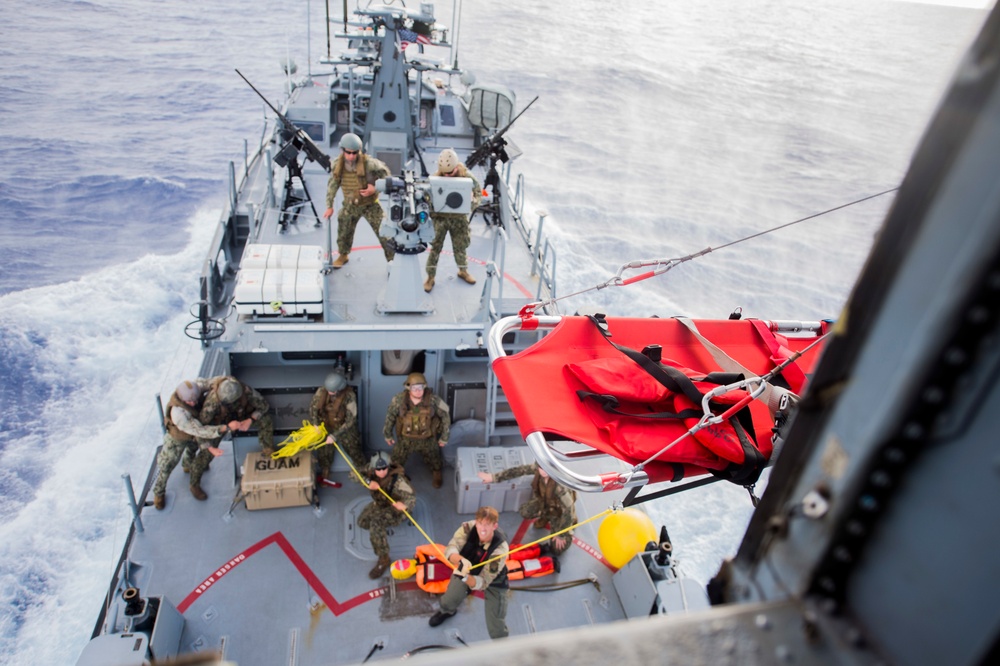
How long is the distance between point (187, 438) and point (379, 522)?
214 centimetres

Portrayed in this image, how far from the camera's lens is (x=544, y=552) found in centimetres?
646

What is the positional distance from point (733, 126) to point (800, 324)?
28.0 metres

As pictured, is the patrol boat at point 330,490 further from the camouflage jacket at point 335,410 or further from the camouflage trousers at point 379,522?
the camouflage jacket at point 335,410

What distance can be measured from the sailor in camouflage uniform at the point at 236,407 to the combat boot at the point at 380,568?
1762 millimetres

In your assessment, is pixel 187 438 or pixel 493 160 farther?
pixel 493 160

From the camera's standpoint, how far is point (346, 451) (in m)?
6.99

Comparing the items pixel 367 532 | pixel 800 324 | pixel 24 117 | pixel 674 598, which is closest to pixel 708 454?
pixel 800 324

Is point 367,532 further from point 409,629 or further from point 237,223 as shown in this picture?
point 237,223

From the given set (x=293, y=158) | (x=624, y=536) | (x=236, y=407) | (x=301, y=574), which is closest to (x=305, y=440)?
(x=236, y=407)

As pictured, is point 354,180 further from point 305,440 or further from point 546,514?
point 546,514

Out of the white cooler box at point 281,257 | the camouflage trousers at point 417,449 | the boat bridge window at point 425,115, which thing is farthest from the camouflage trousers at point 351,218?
the boat bridge window at point 425,115

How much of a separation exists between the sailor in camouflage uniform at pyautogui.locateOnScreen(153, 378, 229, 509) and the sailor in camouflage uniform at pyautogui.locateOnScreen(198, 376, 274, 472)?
3.6 inches

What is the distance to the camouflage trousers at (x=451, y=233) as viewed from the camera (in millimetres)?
6953

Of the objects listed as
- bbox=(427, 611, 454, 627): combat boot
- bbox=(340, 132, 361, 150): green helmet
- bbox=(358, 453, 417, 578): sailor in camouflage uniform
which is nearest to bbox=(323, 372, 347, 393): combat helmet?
bbox=(358, 453, 417, 578): sailor in camouflage uniform
